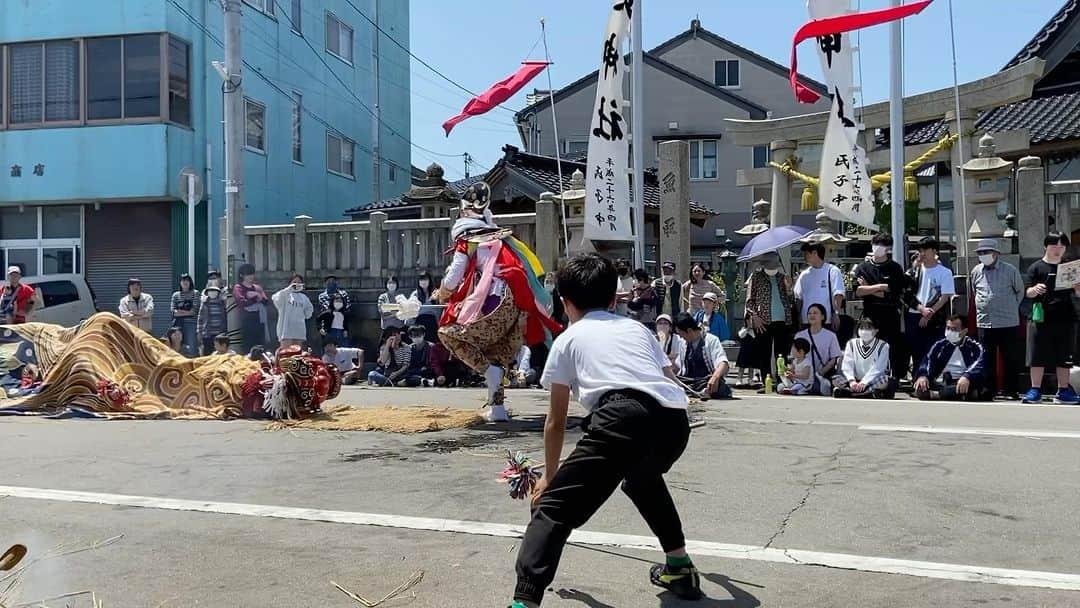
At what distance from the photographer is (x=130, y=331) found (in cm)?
1059

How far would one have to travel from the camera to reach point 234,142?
57.6 ft

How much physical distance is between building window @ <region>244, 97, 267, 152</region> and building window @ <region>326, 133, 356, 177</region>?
3625mm

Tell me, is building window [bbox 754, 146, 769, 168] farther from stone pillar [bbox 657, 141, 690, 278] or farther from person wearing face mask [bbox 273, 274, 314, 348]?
person wearing face mask [bbox 273, 274, 314, 348]

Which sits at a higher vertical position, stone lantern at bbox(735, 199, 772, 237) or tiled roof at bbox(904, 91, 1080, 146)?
tiled roof at bbox(904, 91, 1080, 146)

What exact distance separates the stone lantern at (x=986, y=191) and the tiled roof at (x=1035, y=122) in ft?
14.6

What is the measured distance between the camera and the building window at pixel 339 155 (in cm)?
2942

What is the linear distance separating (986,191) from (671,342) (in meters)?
5.47

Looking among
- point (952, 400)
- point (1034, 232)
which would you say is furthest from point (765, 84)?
point (952, 400)

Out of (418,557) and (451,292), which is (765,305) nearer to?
(451,292)

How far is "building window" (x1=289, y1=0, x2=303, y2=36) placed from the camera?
2707 cm

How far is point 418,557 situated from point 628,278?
9.06m

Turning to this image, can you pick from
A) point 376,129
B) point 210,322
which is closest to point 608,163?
point 210,322

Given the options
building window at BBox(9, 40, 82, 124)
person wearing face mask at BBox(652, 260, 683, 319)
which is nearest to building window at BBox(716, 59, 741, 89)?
building window at BBox(9, 40, 82, 124)

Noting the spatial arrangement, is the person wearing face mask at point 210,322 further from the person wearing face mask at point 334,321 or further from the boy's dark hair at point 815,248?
the boy's dark hair at point 815,248
